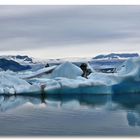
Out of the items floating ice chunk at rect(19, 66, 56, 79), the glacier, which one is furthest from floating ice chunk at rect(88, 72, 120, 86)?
floating ice chunk at rect(19, 66, 56, 79)

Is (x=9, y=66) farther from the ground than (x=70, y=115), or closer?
farther from the ground

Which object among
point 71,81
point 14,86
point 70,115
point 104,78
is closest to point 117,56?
point 104,78

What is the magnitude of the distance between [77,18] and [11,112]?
69 cm

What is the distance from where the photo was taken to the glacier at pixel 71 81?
378cm

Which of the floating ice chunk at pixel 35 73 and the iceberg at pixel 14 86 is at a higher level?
the floating ice chunk at pixel 35 73

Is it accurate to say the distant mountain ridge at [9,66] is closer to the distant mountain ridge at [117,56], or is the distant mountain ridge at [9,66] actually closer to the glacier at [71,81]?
the glacier at [71,81]

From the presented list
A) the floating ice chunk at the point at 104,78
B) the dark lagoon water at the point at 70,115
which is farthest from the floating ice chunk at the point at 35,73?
the floating ice chunk at the point at 104,78

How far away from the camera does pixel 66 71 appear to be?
377cm

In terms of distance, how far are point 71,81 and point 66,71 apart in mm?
73

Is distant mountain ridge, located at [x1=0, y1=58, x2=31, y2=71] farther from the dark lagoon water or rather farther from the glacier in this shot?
the dark lagoon water

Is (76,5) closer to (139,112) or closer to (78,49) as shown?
(78,49)

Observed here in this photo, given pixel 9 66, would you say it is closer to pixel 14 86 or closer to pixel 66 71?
pixel 14 86

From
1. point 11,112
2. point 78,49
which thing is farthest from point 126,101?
point 11,112

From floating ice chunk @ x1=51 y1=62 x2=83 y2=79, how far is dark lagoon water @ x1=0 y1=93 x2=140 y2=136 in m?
0.13
